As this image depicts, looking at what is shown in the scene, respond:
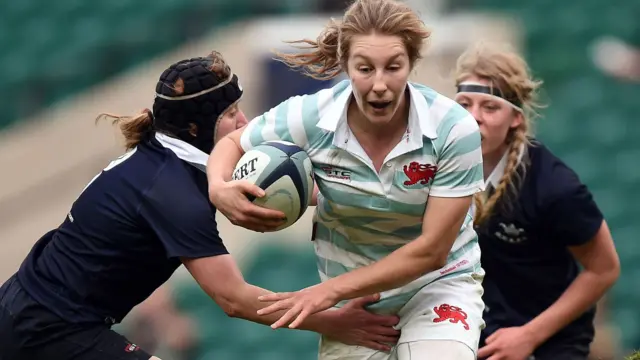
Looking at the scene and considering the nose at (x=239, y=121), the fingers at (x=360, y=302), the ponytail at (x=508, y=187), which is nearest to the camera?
the fingers at (x=360, y=302)

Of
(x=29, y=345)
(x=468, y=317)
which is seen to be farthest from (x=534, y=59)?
(x=29, y=345)

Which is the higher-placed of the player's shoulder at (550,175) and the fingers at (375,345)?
the player's shoulder at (550,175)

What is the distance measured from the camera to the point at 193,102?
3.88 meters

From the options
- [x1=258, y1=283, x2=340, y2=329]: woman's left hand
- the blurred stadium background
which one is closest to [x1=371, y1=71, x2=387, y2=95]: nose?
[x1=258, y1=283, x2=340, y2=329]: woman's left hand

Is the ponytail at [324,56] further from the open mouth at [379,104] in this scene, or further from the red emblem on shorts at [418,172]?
the red emblem on shorts at [418,172]

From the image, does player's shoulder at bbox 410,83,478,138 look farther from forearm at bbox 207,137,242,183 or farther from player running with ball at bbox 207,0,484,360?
forearm at bbox 207,137,242,183

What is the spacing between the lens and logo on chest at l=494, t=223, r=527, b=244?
4289 mm

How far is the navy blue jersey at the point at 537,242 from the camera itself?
4.16 metres

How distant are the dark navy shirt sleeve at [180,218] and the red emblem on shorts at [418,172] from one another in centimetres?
65

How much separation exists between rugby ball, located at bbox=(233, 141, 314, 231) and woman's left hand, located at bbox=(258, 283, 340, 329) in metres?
A: 0.21

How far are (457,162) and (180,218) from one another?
34.9 inches

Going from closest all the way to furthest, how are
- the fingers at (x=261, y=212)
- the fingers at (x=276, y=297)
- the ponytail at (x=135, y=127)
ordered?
the fingers at (x=261, y=212), the fingers at (x=276, y=297), the ponytail at (x=135, y=127)

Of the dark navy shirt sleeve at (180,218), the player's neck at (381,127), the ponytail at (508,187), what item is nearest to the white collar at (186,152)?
the dark navy shirt sleeve at (180,218)

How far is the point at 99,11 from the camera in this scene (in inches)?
344
